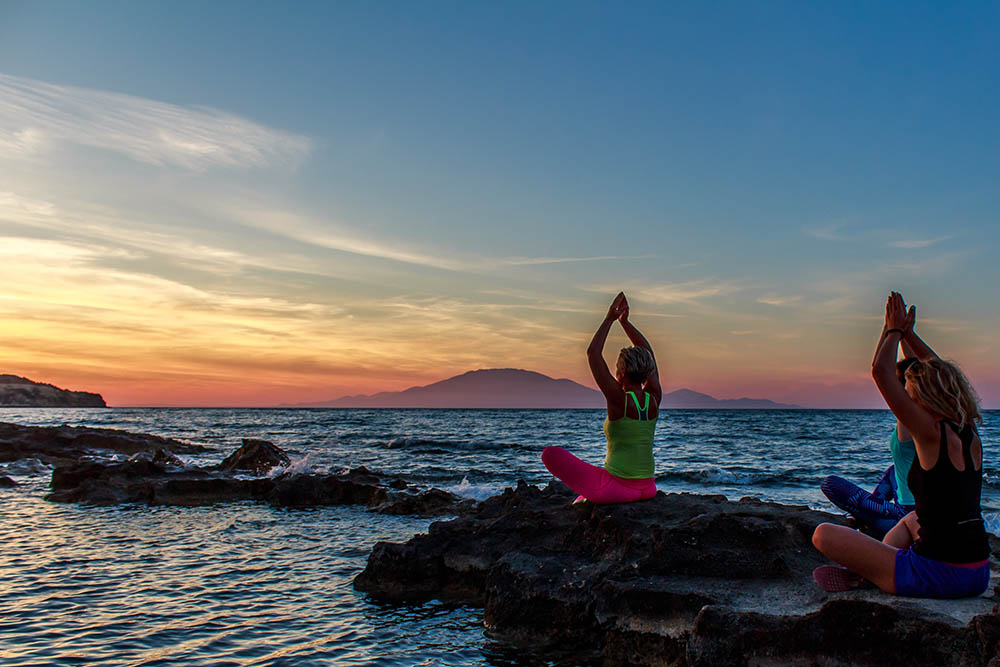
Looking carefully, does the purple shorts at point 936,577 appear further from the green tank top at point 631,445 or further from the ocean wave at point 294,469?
the ocean wave at point 294,469

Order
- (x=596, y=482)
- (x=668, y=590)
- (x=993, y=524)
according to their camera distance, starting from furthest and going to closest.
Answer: (x=993, y=524), (x=596, y=482), (x=668, y=590)

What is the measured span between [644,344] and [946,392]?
11.5ft

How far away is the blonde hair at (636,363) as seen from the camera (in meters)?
6.96

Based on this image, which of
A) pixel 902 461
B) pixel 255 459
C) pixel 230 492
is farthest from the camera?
pixel 255 459

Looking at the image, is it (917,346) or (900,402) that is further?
(917,346)

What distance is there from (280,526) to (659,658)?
8631mm

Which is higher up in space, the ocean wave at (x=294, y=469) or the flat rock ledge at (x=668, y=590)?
the flat rock ledge at (x=668, y=590)

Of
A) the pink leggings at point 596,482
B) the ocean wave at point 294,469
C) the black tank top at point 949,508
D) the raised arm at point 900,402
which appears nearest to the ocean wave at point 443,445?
the ocean wave at point 294,469

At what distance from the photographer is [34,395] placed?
536ft

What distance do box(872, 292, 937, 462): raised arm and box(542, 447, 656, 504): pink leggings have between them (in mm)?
3246

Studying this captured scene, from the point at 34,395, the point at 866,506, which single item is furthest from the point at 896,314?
the point at 34,395

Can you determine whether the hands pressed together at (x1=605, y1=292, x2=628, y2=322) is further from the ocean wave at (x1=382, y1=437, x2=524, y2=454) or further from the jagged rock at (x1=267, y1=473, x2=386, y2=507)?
the ocean wave at (x1=382, y1=437, x2=524, y2=454)

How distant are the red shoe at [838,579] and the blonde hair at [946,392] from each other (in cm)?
160

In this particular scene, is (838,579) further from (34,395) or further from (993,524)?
(34,395)
